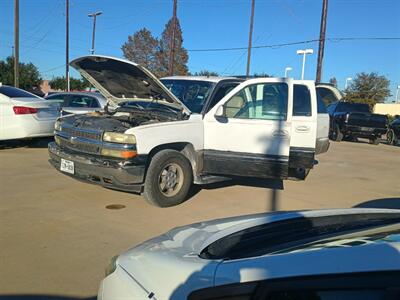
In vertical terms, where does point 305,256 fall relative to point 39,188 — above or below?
above

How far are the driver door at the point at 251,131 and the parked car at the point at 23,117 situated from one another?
17.2ft

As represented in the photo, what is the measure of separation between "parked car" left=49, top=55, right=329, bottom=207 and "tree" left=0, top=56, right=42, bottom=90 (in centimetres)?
5587

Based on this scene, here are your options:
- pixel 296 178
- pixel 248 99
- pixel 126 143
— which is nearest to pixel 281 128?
pixel 248 99

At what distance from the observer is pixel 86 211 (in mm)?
5891

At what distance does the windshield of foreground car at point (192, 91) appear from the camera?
273 inches

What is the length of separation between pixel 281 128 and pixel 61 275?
3830mm

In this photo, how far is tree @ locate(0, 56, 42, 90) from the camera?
196ft

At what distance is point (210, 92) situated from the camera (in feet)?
22.5

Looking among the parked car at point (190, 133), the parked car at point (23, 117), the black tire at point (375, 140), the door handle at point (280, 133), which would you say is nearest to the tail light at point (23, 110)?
the parked car at point (23, 117)

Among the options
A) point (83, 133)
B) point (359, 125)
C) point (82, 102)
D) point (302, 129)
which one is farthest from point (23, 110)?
point (359, 125)

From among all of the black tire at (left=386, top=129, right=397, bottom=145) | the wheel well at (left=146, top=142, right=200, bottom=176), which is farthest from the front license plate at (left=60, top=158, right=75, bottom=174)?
the black tire at (left=386, top=129, right=397, bottom=145)

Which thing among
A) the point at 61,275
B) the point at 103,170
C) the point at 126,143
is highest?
the point at 126,143

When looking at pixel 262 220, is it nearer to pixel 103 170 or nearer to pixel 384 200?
pixel 103 170

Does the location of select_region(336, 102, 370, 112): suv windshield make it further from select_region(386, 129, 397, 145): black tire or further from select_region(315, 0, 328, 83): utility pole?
select_region(315, 0, 328, 83): utility pole
